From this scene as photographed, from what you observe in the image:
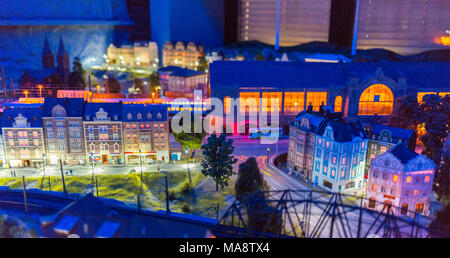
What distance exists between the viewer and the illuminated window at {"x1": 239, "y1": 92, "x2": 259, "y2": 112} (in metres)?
90.7

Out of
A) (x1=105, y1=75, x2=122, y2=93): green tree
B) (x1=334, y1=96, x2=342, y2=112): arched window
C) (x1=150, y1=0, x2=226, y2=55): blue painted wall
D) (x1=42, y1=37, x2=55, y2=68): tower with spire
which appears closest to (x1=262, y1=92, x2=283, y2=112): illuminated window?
(x1=334, y1=96, x2=342, y2=112): arched window

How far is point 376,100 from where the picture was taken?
91750mm

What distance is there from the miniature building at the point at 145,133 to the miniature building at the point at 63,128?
26.4 feet

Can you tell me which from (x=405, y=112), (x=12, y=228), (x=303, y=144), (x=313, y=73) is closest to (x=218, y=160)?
(x=303, y=144)

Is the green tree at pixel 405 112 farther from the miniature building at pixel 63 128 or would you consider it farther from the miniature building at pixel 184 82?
the miniature building at pixel 63 128

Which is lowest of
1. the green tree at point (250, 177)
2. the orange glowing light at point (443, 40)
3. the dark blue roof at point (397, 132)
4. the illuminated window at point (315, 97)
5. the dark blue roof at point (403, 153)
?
the green tree at point (250, 177)

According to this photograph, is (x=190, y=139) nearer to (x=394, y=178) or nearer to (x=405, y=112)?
(x=394, y=178)

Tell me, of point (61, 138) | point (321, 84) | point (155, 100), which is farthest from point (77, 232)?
point (321, 84)

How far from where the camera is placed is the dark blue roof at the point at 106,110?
2758 inches

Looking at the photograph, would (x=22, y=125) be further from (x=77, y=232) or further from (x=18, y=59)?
(x=18, y=59)

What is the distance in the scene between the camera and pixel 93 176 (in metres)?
67.1

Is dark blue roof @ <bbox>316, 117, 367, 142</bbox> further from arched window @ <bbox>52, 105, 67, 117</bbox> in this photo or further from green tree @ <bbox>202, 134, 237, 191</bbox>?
arched window @ <bbox>52, 105, 67, 117</bbox>

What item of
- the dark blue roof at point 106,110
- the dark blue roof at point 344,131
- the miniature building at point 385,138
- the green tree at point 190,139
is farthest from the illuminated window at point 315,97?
the dark blue roof at point 106,110

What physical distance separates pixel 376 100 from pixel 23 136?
7481 cm
